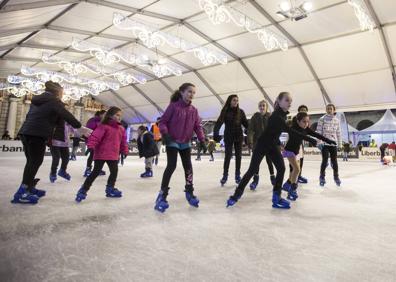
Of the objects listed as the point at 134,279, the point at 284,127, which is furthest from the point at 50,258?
the point at 284,127

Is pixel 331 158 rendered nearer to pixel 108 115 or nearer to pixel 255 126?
pixel 255 126

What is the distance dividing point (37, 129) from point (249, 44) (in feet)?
41.0

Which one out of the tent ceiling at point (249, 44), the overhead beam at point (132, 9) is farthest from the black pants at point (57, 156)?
the overhead beam at point (132, 9)

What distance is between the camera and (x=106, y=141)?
2.88m

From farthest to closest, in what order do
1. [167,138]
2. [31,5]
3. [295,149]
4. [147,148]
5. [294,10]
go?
[294,10]
[31,5]
[147,148]
[295,149]
[167,138]

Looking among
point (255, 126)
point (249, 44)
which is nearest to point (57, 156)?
point (255, 126)

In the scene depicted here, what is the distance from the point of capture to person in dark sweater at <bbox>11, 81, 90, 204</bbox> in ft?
8.19

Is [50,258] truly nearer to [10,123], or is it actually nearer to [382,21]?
[382,21]

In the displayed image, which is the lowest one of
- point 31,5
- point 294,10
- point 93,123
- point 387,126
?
point 93,123

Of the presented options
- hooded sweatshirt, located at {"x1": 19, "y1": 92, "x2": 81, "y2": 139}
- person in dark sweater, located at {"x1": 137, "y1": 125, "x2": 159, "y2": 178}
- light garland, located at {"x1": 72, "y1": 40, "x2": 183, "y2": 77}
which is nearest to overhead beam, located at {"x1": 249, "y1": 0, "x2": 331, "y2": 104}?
light garland, located at {"x1": 72, "y1": 40, "x2": 183, "y2": 77}

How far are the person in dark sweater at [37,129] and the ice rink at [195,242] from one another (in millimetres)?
194

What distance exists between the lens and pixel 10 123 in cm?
2067

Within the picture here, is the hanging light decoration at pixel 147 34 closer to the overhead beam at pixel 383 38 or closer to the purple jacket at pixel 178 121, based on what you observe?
the overhead beam at pixel 383 38

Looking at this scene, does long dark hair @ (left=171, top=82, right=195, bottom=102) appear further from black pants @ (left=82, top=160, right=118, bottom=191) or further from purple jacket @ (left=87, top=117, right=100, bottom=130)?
purple jacket @ (left=87, top=117, right=100, bottom=130)
